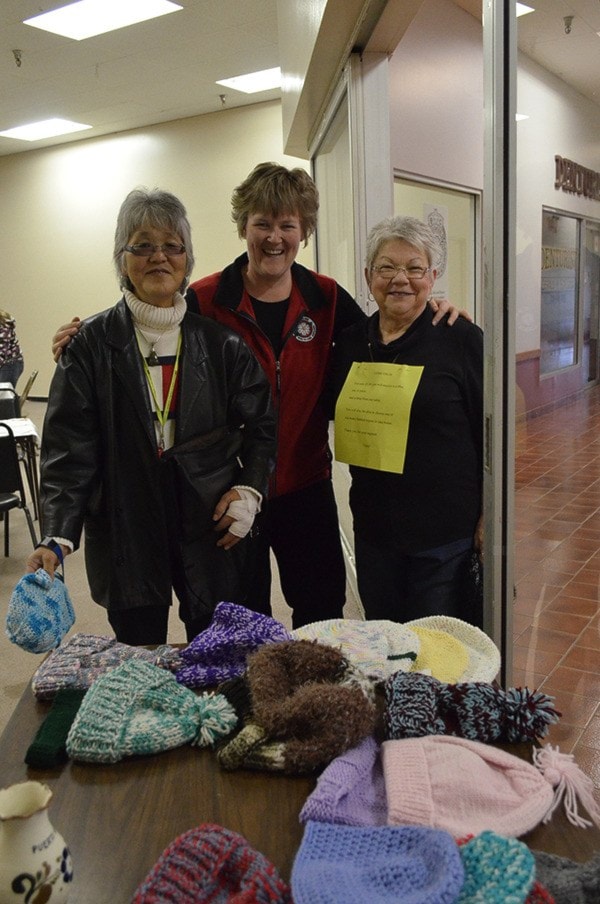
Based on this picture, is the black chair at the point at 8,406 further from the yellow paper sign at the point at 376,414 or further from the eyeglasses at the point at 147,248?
the yellow paper sign at the point at 376,414

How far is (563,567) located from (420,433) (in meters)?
1.26

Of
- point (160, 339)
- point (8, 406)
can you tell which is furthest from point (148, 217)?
point (8, 406)

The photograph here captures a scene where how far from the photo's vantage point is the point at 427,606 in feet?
5.93

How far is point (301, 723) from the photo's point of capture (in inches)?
41.0

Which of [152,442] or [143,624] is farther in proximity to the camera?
[143,624]

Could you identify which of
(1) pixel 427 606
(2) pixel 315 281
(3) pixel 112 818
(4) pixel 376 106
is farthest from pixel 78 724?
(4) pixel 376 106

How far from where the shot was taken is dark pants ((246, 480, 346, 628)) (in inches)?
82.2

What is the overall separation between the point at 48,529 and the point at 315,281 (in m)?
1.02

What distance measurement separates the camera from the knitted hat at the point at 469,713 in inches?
41.5

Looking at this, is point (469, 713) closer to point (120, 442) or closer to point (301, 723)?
point (301, 723)

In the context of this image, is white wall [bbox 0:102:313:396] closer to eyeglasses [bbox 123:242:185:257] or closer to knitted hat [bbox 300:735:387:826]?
eyeglasses [bbox 123:242:185:257]

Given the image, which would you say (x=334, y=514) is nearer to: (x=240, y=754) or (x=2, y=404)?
(x=240, y=754)

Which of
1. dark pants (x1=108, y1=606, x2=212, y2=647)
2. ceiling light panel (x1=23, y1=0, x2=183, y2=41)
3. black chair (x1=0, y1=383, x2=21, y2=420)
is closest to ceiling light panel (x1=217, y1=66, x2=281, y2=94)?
ceiling light panel (x1=23, y1=0, x2=183, y2=41)

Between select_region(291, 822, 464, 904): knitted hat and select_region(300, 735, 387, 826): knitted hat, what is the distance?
18mm
